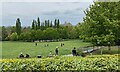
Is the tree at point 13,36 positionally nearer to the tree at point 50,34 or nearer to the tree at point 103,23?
the tree at point 50,34

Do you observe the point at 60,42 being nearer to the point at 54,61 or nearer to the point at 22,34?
the point at 22,34

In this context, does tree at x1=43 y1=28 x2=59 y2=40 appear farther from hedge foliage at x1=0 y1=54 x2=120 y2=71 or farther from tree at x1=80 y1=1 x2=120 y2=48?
hedge foliage at x1=0 y1=54 x2=120 y2=71

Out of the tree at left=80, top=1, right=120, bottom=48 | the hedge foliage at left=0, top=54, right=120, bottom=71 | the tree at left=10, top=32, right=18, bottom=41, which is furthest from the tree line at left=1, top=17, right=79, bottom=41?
the hedge foliage at left=0, top=54, right=120, bottom=71

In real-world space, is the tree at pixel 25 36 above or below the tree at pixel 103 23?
below

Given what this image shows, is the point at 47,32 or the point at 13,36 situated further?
the point at 47,32

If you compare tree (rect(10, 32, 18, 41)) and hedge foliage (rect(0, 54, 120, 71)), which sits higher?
tree (rect(10, 32, 18, 41))

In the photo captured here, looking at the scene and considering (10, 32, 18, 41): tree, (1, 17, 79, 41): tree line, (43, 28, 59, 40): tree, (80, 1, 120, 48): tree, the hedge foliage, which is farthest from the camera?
(43, 28, 59, 40): tree

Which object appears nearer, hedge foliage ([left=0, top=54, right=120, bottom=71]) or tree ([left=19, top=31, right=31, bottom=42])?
hedge foliage ([left=0, top=54, right=120, bottom=71])

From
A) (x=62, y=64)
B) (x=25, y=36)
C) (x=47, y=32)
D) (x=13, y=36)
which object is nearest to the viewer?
(x=62, y=64)

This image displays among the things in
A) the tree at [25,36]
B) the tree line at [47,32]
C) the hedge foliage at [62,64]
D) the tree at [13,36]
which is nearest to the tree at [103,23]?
the tree line at [47,32]

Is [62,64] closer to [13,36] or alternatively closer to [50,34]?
[13,36]

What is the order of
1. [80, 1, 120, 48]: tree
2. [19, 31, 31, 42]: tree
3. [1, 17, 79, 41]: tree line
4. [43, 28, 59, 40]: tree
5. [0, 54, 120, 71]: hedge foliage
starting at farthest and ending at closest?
[43, 28, 59, 40]: tree < [19, 31, 31, 42]: tree < [1, 17, 79, 41]: tree line < [80, 1, 120, 48]: tree < [0, 54, 120, 71]: hedge foliage

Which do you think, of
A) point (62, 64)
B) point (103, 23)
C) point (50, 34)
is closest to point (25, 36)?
point (50, 34)

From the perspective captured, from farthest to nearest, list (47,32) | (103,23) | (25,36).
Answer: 1. (47,32)
2. (25,36)
3. (103,23)
